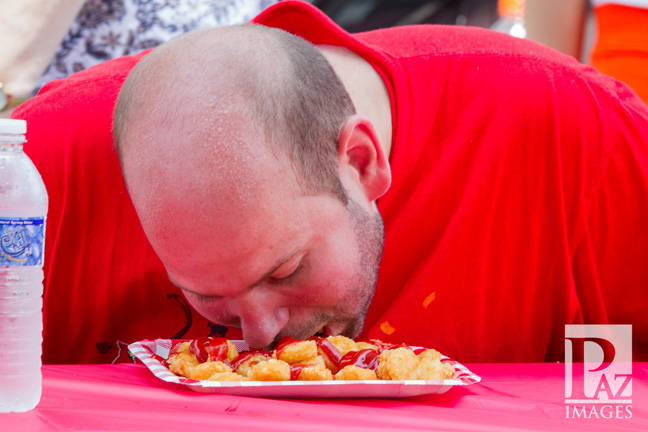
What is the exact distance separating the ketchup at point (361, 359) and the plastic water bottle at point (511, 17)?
2360 millimetres

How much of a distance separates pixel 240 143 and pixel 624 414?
70cm

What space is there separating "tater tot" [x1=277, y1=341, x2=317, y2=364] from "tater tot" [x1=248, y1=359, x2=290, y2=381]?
59 mm

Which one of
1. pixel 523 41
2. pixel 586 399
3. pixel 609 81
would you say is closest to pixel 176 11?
pixel 523 41

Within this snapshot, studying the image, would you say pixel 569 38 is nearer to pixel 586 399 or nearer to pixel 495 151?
pixel 495 151

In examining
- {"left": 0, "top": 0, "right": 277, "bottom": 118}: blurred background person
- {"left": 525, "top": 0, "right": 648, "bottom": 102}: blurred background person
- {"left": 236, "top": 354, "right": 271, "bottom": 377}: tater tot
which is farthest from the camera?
{"left": 525, "top": 0, "right": 648, "bottom": 102}: blurred background person

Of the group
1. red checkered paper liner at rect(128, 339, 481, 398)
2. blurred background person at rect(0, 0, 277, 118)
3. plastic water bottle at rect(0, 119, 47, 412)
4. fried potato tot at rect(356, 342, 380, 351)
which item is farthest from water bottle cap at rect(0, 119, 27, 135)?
blurred background person at rect(0, 0, 277, 118)

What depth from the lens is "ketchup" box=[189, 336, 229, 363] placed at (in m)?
1.44

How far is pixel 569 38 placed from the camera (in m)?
3.44

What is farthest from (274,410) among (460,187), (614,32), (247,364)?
→ (614,32)

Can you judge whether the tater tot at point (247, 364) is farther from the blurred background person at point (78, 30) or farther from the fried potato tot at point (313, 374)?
the blurred background person at point (78, 30)

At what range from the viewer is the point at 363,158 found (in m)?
1.66

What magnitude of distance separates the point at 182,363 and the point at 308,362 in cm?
20

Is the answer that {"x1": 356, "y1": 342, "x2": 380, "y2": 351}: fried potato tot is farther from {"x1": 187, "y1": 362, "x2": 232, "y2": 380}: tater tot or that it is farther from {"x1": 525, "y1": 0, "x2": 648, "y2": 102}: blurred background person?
{"x1": 525, "y1": 0, "x2": 648, "y2": 102}: blurred background person

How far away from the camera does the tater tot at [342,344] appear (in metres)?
1.47
